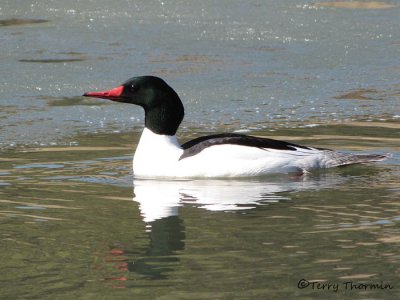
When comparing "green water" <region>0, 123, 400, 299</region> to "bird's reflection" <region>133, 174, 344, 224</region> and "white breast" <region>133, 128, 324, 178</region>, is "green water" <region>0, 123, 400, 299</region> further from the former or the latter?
"white breast" <region>133, 128, 324, 178</region>

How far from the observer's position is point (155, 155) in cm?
860

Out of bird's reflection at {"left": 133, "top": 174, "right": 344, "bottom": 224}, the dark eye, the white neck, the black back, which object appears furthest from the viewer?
the dark eye

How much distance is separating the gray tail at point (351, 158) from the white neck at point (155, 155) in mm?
1271

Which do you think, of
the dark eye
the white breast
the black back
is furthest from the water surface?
the dark eye

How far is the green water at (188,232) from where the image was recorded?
209 inches

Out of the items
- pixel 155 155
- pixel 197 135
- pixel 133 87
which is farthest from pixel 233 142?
pixel 197 135

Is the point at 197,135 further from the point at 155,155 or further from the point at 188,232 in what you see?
the point at 188,232

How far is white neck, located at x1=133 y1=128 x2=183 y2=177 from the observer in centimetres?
851

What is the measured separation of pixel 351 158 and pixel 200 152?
4.21 ft

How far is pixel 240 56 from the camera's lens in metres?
12.7

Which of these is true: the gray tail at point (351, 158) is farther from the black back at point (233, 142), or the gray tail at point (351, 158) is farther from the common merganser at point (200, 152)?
the black back at point (233, 142)

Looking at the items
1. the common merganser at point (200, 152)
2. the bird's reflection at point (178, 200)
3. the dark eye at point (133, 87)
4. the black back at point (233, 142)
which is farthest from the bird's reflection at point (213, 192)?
the dark eye at point (133, 87)

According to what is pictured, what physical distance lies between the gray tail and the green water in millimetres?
95

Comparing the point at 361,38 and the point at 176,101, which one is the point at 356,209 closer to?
the point at 176,101
